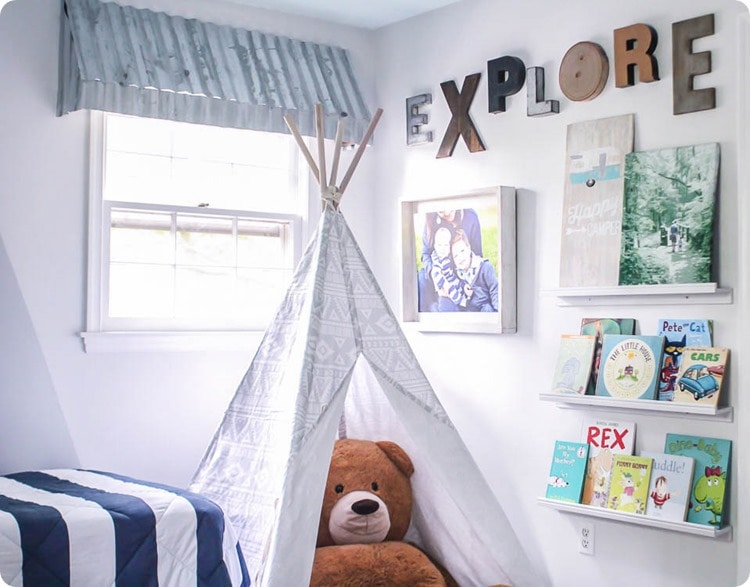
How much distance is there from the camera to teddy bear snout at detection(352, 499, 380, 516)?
10.8 ft

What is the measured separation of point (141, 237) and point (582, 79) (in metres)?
1.77

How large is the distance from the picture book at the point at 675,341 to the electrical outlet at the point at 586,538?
580 millimetres

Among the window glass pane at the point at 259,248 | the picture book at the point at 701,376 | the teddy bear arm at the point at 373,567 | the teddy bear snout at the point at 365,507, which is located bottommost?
the teddy bear arm at the point at 373,567

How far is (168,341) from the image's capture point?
3.62 metres

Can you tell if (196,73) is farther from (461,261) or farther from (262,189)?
(461,261)

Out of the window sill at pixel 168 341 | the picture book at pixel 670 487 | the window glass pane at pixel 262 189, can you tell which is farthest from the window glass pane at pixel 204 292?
the picture book at pixel 670 487

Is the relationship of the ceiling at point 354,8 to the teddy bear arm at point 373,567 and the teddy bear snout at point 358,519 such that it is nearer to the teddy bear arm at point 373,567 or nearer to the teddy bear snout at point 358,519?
the teddy bear snout at point 358,519

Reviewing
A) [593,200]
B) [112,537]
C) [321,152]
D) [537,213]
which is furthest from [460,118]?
[112,537]

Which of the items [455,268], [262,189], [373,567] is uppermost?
[262,189]

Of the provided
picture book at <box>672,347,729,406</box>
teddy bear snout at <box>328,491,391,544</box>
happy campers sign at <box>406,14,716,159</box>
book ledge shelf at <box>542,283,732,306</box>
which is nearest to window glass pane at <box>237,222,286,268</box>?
happy campers sign at <box>406,14,716,159</box>

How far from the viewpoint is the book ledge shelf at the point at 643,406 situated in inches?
111

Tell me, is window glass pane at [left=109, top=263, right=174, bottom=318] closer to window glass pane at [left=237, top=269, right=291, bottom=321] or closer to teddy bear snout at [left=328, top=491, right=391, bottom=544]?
window glass pane at [left=237, top=269, right=291, bottom=321]

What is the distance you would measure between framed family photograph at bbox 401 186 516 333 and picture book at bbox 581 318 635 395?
38cm

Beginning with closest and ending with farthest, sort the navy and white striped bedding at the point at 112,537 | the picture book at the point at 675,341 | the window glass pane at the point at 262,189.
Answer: the navy and white striped bedding at the point at 112,537
the picture book at the point at 675,341
the window glass pane at the point at 262,189
